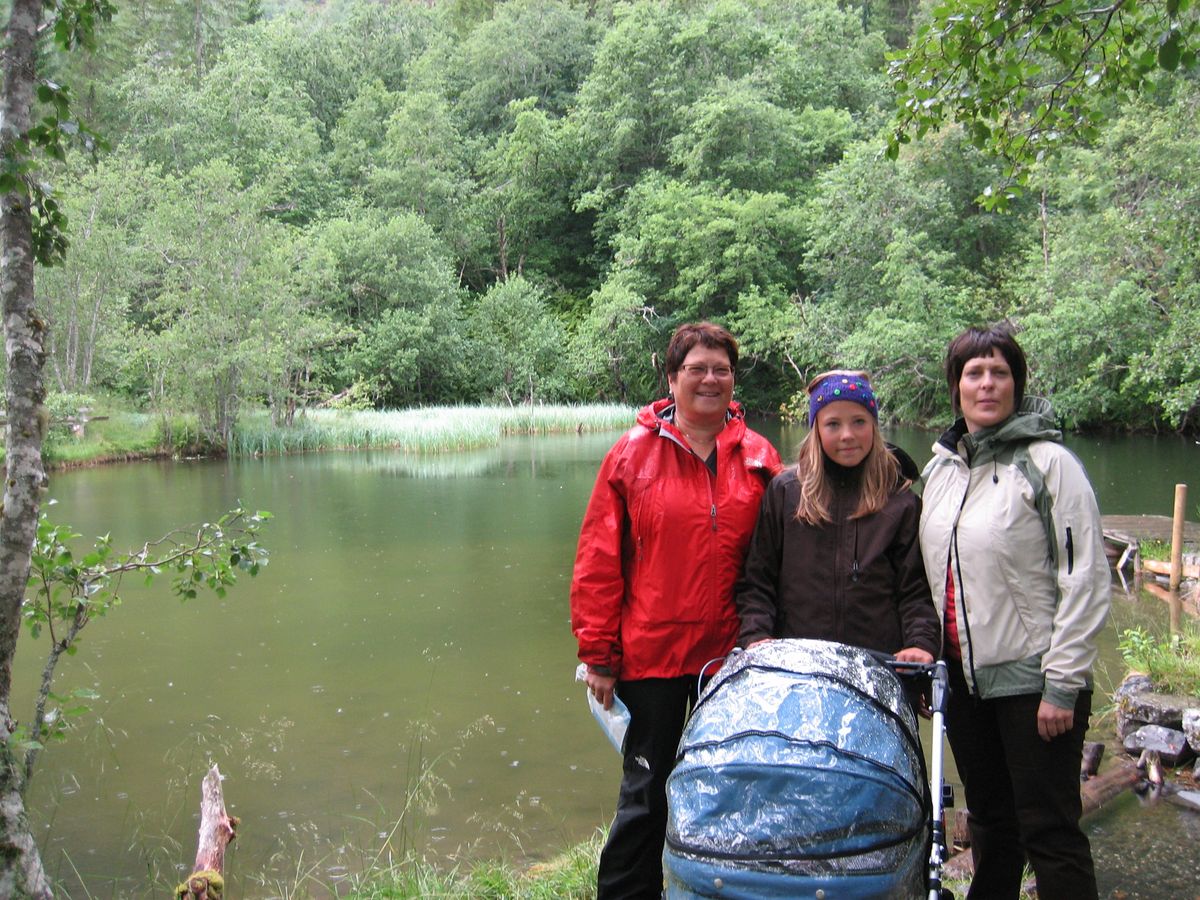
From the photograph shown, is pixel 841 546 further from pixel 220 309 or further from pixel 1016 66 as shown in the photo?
pixel 220 309

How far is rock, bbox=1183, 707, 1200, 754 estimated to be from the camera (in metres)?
4.11

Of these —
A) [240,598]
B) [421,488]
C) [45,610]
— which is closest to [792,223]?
[421,488]

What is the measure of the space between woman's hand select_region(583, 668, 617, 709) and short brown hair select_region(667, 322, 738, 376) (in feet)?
2.62

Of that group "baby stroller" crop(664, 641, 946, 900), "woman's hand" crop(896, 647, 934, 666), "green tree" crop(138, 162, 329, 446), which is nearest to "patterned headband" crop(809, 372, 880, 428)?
"woman's hand" crop(896, 647, 934, 666)

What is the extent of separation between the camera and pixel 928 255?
23469mm

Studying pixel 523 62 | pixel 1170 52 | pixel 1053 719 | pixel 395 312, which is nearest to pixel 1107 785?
pixel 1053 719

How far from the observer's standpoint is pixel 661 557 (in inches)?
102

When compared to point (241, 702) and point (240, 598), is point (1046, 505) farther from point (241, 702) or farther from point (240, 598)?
point (240, 598)

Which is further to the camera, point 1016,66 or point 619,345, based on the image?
point 619,345

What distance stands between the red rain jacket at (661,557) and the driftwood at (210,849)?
1.54 meters

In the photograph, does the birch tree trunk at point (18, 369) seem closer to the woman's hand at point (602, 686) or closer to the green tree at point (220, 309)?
the woman's hand at point (602, 686)

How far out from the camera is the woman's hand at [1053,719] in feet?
7.07

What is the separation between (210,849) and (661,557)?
2.09m

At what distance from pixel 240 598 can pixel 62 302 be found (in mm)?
15462
